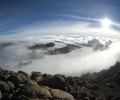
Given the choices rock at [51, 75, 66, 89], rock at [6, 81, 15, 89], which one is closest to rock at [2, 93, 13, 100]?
rock at [6, 81, 15, 89]

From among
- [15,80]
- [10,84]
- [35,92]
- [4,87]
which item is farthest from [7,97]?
[15,80]

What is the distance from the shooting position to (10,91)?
62.1 ft

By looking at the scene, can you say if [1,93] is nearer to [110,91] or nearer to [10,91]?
[10,91]

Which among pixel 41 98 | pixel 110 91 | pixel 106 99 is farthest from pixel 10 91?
pixel 110 91

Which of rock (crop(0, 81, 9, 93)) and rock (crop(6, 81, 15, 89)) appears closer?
rock (crop(0, 81, 9, 93))

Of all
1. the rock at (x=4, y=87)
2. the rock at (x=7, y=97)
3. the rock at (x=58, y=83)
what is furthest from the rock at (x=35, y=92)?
the rock at (x=58, y=83)

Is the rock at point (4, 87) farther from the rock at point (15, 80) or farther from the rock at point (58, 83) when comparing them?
the rock at point (58, 83)

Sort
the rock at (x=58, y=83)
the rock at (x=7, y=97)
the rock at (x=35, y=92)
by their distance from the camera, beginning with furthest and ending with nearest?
the rock at (x=58, y=83)
the rock at (x=7, y=97)
the rock at (x=35, y=92)

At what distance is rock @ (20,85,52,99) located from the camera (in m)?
16.8

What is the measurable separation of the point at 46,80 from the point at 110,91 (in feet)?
53.4

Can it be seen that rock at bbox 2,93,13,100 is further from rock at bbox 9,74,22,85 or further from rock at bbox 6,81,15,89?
Result: rock at bbox 9,74,22,85

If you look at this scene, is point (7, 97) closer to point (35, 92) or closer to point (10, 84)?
point (35, 92)

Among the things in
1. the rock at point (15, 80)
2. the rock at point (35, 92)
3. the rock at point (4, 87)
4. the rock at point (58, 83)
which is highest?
the rock at point (58, 83)

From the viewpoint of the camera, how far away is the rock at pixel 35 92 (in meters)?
16.8
